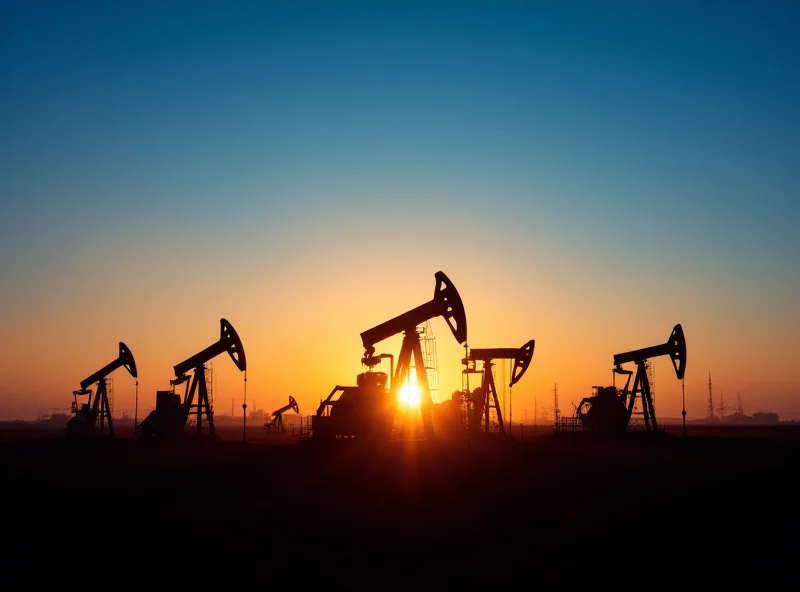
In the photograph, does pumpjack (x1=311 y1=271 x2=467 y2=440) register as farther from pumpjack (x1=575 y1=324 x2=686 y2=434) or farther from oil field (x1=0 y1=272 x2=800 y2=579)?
pumpjack (x1=575 y1=324 x2=686 y2=434)

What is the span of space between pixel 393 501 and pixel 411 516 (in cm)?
272

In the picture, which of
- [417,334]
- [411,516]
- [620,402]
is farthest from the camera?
[620,402]

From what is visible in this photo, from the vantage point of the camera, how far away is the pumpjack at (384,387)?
40406 millimetres

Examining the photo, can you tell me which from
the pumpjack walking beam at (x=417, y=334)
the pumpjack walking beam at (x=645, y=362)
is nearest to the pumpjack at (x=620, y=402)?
the pumpjack walking beam at (x=645, y=362)

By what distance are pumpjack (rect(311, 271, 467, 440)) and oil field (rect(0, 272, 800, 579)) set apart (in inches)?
3.3

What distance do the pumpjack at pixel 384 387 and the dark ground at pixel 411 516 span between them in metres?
7.85

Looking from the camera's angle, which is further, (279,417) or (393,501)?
(279,417)

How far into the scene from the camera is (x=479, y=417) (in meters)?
58.5

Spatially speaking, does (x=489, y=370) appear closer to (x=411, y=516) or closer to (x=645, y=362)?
(x=645, y=362)

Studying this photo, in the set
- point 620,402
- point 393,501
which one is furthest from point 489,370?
Answer: point 393,501

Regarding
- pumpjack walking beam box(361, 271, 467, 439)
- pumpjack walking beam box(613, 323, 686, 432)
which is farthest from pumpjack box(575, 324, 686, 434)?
pumpjack walking beam box(361, 271, 467, 439)

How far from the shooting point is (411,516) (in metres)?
19.2

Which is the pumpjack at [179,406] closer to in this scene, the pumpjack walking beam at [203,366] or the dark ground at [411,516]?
the pumpjack walking beam at [203,366]

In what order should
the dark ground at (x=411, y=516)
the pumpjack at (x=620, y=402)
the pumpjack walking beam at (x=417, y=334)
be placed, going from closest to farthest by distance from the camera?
the dark ground at (x=411, y=516) → the pumpjack walking beam at (x=417, y=334) → the pumpjack at (x=620, y=402)
